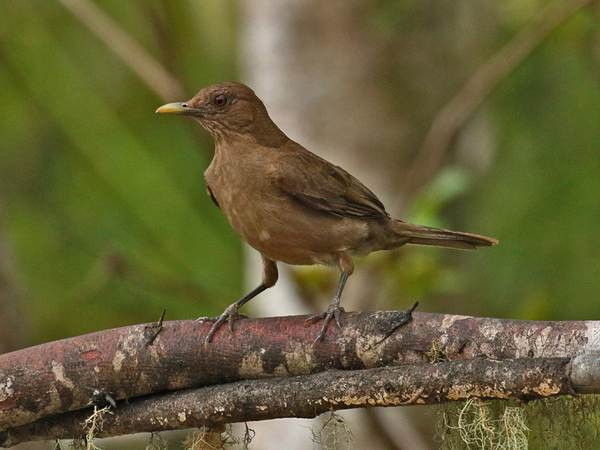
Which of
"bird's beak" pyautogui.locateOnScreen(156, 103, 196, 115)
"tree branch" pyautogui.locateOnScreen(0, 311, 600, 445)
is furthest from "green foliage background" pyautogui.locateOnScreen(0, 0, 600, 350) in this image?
"tree branch" pyautogui.locateOnScreen(0, 311, 600, 445)

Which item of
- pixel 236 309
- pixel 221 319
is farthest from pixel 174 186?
pixel 221 319

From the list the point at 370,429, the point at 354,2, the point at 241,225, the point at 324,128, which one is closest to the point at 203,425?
the point at 241,225

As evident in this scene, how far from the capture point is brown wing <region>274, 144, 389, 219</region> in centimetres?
374

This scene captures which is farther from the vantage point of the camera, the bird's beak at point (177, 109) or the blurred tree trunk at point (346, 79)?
the blurred tree trunk at point (346, 79)

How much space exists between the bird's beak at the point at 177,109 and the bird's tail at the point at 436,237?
1257mm

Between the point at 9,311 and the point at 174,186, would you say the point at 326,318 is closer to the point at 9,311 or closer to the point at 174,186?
the point at 9,311

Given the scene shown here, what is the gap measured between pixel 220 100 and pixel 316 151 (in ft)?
5.61

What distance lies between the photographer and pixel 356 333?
2.72 meters

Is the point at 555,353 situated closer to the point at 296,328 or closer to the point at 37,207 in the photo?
the point at 296,328

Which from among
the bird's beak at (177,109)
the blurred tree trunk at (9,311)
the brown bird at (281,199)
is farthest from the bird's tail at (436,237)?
the blurred tree trunk at (9,311)

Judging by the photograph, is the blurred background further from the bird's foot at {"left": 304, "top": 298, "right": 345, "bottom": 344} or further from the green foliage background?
the bird's foot at {"left": 304, "top": 298, "right": 345, "bottom": 344}

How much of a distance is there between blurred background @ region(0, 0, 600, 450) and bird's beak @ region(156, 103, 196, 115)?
38.2 inches

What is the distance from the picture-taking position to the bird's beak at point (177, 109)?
377 centimetres

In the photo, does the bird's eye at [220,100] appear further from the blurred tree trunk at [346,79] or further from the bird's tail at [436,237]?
the blurred tree trunk at [346,79]
